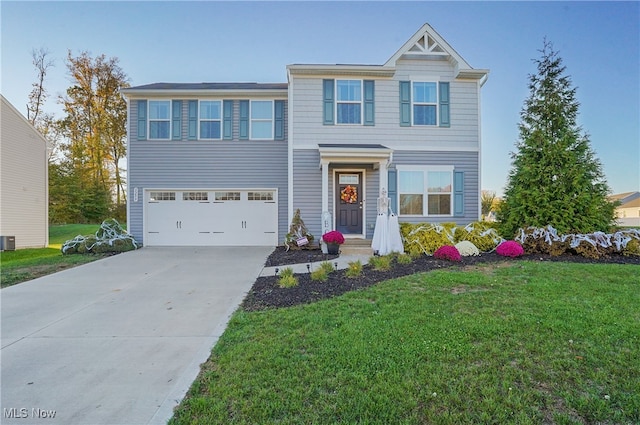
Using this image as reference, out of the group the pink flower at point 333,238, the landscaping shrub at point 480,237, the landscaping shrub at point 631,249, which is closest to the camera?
the landscaping shrub at point 631,249

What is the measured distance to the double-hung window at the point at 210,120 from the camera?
452 inches

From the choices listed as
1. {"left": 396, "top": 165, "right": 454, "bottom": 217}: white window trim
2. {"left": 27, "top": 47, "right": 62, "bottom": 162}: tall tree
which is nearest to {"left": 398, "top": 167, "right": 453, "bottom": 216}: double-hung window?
{"left": 396, "top": 165, "right": 454, "bottom": 217}: white window trim

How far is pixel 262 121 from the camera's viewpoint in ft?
37.8

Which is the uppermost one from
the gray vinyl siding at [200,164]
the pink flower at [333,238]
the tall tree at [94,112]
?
the tall tree at [94,112]

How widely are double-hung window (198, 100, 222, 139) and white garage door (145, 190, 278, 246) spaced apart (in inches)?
84.7

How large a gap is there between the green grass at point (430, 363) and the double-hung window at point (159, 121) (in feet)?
31.6

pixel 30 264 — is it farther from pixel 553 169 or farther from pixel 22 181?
pixel 553 169

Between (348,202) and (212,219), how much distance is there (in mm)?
5152

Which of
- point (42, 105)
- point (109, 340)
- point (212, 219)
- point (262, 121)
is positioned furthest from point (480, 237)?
point (42, 105)

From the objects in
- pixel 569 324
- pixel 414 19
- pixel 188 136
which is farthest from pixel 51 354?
pixel 414 19

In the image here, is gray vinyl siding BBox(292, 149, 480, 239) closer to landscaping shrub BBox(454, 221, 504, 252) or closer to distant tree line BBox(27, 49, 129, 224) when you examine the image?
landscaping shrub BBox(454, 221, 504, 252)

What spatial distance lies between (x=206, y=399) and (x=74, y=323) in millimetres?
3091

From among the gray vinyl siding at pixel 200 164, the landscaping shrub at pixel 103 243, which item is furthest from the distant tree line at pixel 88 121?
the gray vinyl siding at pixel 200 164

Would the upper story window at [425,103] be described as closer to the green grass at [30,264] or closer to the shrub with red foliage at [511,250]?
the shrub with red foliage at [511,250]
